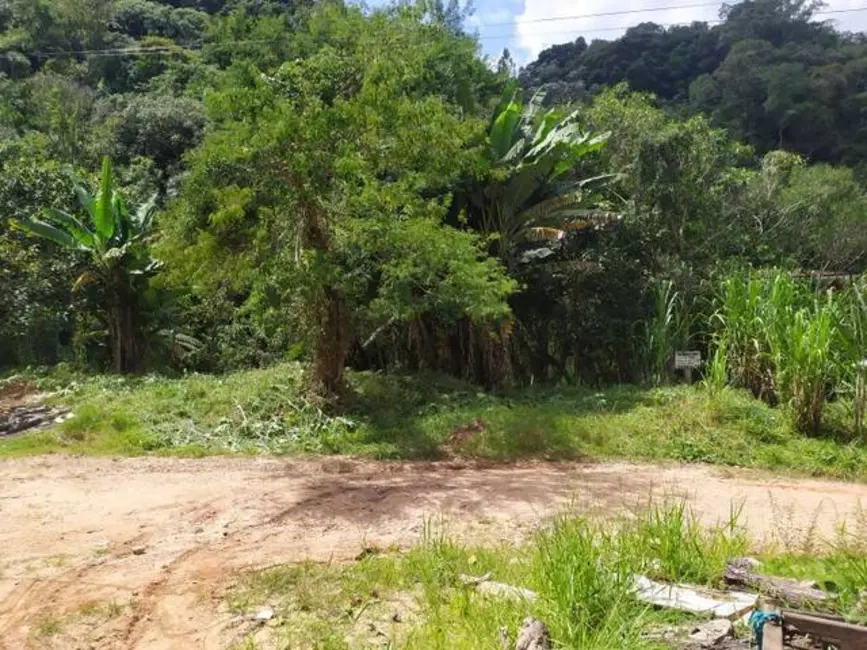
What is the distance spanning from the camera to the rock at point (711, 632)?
356cm

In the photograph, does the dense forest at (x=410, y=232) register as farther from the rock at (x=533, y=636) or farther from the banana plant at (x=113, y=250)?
the rock at (x=533, y=636)

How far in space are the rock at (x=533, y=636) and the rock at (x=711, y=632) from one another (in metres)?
0.66

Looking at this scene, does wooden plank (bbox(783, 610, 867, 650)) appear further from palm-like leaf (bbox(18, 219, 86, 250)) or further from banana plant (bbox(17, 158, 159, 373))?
palm-like leaf (bbox(18, 219, 86, 250))

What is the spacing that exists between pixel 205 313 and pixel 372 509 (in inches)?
417

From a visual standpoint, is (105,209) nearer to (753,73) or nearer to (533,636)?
(533,636)

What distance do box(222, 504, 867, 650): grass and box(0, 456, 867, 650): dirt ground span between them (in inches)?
16.1

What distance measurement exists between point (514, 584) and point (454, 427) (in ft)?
16.4

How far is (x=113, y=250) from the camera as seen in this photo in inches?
536

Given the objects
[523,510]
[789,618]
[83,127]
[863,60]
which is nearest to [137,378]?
[523,510]

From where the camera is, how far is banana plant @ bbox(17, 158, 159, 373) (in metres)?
13.7

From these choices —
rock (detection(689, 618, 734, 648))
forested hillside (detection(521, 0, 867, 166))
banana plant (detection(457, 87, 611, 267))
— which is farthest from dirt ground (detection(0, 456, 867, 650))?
forested hillside (detection(521, 0, 867, 166))

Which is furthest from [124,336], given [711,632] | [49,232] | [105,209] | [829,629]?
[829,629]

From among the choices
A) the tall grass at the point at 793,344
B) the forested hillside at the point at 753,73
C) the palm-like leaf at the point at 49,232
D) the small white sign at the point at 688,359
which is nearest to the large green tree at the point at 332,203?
the small white sign at the point at 688,359

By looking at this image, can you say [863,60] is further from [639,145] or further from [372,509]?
[372,509]
